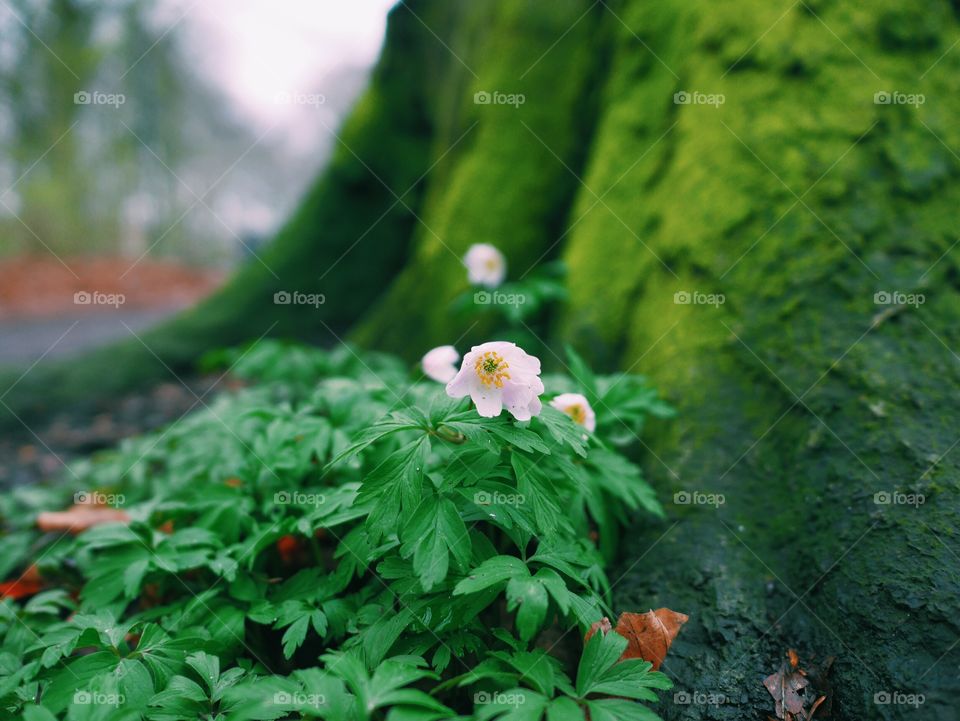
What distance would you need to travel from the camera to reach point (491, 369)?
5.31 feet

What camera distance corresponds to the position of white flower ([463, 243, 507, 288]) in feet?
11.5

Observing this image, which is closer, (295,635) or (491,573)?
(491,573)

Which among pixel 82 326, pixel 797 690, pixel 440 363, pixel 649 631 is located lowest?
pixel 82 326

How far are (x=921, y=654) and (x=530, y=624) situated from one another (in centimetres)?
110

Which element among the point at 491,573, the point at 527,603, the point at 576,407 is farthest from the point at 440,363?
the point at 527,603

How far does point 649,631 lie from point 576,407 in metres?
0.72

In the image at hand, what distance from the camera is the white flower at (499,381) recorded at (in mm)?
1622

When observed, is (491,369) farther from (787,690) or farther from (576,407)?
(787,690)

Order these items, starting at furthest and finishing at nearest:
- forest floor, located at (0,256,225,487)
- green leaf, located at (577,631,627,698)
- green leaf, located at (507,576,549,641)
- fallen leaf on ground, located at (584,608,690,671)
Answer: forest floor, located at (0,256,225,487), fallen leaf on ground, located at (584,608,690,671), green leaf, located at (577,631,627,698), green leaf, located at (507,576,549,641)

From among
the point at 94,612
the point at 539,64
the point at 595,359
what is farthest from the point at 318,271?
the point at 94,612

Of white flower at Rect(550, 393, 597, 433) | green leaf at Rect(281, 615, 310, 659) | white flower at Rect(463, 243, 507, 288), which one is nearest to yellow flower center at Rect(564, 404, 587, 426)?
white flower at Rect(550, 393, 597, 433)

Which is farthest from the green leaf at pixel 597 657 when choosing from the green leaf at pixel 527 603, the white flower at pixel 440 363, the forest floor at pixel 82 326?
the forest floor at pixel 82 326

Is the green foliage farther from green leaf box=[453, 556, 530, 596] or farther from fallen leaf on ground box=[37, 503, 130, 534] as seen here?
fallen leaf on ground box=[37, 503, 130, 534]

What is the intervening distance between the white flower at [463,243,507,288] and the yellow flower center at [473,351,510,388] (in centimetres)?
195
